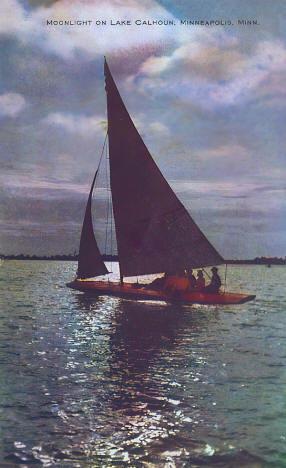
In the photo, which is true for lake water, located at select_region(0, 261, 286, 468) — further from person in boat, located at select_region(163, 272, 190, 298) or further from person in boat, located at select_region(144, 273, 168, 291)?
person in boat, located at select_region(144, 273, 168, 291)

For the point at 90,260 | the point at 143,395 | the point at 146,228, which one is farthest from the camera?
the point at 90,260

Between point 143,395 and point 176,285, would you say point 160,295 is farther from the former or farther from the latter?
point 143,395

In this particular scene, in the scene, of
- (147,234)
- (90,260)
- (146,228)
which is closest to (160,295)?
(147,234)

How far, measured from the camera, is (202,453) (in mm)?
5801

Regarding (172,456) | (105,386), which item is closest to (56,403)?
(105,386)

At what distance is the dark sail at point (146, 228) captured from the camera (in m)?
14.9

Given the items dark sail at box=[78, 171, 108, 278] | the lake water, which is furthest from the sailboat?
the lake water

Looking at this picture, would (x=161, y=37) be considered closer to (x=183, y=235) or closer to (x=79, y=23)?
(x=79, y=23)

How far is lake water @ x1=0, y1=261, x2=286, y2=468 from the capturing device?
5.85 meters

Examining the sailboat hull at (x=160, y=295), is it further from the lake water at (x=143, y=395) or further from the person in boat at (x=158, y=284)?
the lake water at (x=143, y=395)

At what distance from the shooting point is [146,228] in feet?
50.2

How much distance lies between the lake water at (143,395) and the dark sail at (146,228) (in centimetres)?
248

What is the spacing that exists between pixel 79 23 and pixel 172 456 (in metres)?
7.74

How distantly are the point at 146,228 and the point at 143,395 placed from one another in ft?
27.1
